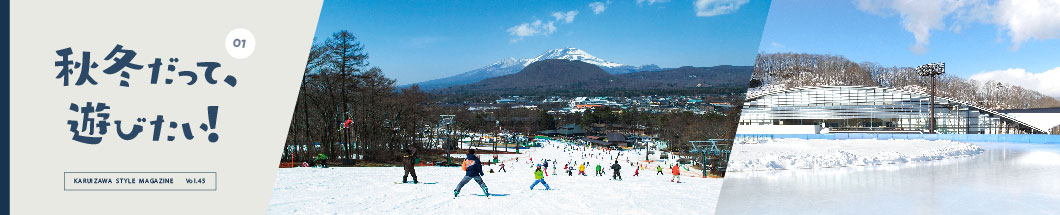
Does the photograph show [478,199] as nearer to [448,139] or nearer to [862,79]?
[448,139]

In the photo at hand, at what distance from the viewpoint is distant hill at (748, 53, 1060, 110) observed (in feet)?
284

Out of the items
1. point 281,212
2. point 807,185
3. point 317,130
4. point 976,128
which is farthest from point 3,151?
point 976,128

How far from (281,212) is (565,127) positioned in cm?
6155

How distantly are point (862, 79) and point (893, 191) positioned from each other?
9031cm

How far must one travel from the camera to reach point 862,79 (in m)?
87.8

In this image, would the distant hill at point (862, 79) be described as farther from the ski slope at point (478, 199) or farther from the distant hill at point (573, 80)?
the ski slope at point (478, 199)

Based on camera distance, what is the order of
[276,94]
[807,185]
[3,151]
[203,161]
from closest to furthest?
[3,151] → [203,161] → [807,185] → [276,94]

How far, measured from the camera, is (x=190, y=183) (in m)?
6.93

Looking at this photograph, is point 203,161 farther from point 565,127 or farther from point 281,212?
point 565,127

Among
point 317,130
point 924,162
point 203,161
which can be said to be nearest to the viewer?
point 203,161

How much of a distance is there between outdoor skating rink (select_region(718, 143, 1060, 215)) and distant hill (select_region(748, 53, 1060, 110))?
77.9 m

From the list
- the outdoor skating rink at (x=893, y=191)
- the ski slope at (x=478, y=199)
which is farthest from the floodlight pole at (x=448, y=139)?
the outdoor skating rink at (x=893, y=191)

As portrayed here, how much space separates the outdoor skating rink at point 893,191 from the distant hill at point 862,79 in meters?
77.9

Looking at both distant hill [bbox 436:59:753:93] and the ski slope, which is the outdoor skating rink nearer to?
the ski slope
